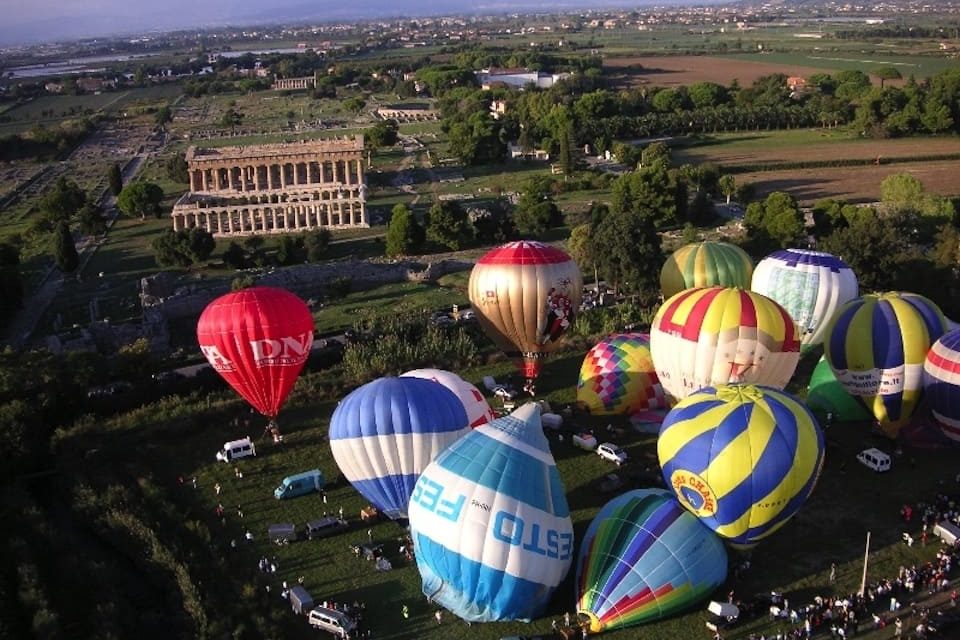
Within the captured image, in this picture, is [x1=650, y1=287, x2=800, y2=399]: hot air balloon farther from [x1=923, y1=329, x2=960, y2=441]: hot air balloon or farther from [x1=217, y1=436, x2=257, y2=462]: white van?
[x1=217, y1=436, x2=257, y2=462]: white van

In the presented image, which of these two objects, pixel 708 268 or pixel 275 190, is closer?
pixel 708 268

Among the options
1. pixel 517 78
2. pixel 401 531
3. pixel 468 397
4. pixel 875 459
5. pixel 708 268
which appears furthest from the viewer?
pixel 517 78

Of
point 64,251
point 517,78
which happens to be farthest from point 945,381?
point 517,78

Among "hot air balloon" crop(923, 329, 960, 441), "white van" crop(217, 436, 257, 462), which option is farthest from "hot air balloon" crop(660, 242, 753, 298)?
"white van" crop(217, 436, 257, 462)

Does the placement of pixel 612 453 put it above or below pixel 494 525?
below

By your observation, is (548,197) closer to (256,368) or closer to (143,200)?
(143,200)

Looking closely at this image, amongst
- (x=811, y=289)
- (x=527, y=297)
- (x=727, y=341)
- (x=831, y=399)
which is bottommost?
(x=831, y=399)

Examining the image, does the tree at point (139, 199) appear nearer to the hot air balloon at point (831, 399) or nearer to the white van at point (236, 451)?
the white van at point (236, 451)

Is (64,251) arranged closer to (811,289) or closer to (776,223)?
(811,289)

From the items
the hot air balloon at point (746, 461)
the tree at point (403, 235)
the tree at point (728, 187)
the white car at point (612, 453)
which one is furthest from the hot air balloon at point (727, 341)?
the tree at point (728, 187)
